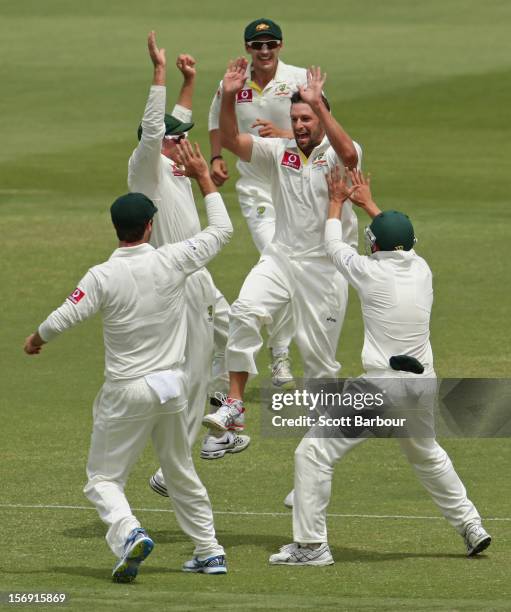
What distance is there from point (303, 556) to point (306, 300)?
94.4 inches

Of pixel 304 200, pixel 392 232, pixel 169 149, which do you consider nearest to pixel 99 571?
pixel 392 232

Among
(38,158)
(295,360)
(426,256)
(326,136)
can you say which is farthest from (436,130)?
(326,136)

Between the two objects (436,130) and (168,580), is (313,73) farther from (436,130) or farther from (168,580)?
(436,130)

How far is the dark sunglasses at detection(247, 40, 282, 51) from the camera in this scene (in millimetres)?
14634

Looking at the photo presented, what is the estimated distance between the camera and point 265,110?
14.8 m

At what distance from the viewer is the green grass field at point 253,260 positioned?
945cm

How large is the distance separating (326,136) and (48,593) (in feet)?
13.3

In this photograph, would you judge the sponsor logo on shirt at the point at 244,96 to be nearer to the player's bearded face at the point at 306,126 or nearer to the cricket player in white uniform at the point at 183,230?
the player's bearded face at the point at 306,126

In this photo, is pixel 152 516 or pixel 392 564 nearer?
pixel 392 564

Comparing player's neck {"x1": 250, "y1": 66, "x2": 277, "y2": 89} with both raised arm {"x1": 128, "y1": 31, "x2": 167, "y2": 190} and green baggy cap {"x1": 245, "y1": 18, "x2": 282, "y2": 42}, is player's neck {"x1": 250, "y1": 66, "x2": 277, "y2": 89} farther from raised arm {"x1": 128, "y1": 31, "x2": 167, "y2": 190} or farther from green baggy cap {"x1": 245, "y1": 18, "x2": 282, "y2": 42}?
raised arm {"x1": 128, "y1": 31, "x2": 167, "y2": 190}

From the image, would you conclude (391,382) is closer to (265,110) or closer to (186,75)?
(186,75)

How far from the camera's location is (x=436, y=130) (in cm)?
3106

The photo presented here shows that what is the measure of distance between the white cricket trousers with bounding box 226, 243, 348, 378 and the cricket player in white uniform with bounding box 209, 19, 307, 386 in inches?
96.8

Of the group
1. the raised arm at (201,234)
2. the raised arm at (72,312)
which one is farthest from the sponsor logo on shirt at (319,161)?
the raised arm at (72,312)
